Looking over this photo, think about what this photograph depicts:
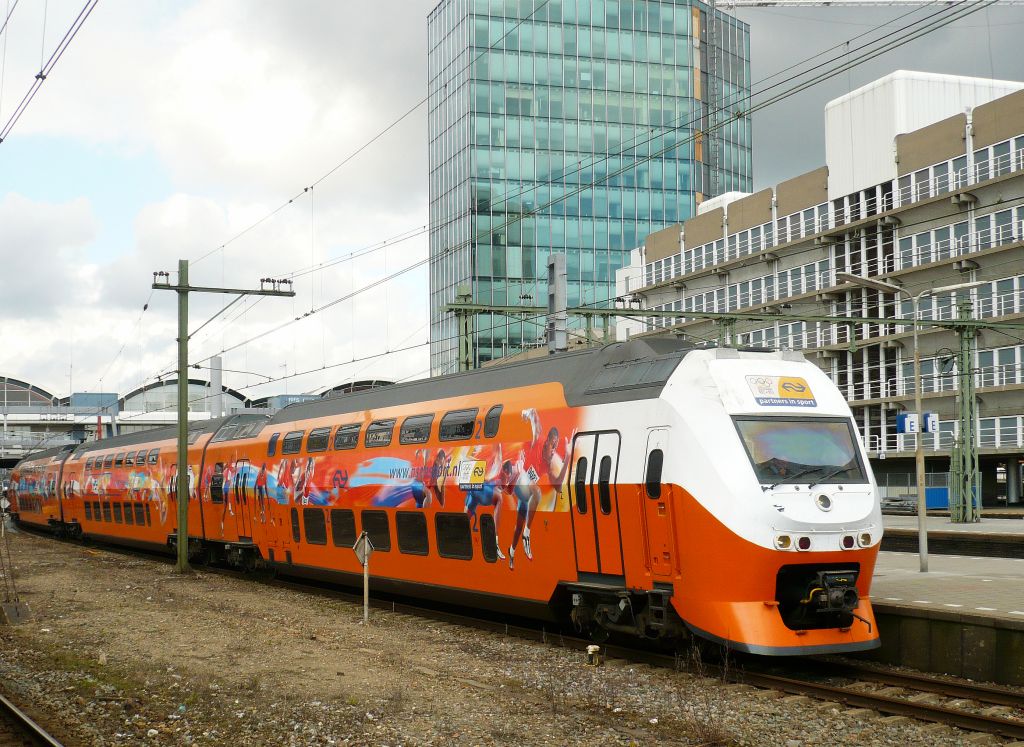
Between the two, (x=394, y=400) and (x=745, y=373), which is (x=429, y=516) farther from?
(x=745, y=373)

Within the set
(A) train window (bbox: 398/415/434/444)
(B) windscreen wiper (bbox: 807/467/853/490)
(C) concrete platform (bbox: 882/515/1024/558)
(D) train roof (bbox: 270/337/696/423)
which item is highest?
(D) train roof (bbox: 270/337/696/423)

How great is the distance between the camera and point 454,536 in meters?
17.5

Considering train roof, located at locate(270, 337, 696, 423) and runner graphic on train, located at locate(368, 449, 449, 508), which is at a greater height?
train roof, located at locate(270, 337, 696, 423)

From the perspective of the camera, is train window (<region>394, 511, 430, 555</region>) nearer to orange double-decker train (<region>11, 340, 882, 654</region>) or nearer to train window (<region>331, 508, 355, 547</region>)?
orange double-decker train (<region>11, 340, 882, 654</region>)

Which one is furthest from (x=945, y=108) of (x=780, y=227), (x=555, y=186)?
(x=555, y=186)

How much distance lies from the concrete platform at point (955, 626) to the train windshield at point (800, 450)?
2.22m

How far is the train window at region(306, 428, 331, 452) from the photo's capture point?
22.2 m

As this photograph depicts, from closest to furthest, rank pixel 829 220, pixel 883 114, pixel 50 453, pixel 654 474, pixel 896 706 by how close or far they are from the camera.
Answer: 1. pixel 896 706
2. pixel 654 474
3. pixel 50 453
4. pixel 883 114
5. pixel 829 220

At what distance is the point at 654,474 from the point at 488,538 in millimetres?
4104

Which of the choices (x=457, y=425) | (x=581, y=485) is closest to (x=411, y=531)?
(x=457, y=425)

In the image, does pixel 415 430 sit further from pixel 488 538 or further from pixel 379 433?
pixel 488 538

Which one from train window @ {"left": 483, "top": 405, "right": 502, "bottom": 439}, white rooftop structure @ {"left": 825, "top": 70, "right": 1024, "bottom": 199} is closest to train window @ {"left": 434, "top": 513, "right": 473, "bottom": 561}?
train window @ {"left": 483, "top": 405, "right": 502, "bottom": 439}

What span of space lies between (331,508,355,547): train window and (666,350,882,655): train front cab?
31.2ft

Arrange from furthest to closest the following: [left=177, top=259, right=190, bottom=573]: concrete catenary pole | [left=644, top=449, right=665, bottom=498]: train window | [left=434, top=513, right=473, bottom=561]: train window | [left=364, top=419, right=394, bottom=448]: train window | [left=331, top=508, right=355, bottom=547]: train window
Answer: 1. [left=177, top=259, right=190, bottom=573]: concrete catenary pole
2. [left=331, top=508, right=355, bottom=547]: train window
3. [left=364, top=419, right=394, bottom=448]: train window
4. [left=434, top=513, right=473, bottom=561]: train window
5. [left=644, top=449, right=665, bottom=498]: train window
